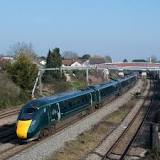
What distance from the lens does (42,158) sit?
23.4 meters

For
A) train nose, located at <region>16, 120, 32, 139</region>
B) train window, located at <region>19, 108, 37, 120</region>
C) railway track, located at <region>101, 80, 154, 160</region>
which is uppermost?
train window, located at <region>19, 108, 37, 120</region>

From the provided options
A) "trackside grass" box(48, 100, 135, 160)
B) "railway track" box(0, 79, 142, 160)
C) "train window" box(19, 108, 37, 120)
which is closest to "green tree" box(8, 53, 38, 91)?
"trackside grass" box(48, 100, 135, 160)

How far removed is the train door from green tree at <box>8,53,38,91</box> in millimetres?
31292

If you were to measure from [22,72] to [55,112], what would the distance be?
32.1 meters

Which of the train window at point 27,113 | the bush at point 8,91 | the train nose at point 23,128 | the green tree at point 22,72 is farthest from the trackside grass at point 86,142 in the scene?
the green tree at point 22,72

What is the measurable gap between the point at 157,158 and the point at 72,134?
10.8m

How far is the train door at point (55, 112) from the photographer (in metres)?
30.7

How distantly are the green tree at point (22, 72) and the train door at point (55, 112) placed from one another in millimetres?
31292

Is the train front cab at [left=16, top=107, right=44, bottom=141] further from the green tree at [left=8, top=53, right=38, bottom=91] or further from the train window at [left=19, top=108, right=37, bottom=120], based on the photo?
the green tree at [left=8, top=53, right=38, bottom=91]

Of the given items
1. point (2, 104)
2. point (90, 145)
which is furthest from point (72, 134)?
point (2, 104)

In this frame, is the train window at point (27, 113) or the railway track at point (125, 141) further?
the train window at point (27, 113)

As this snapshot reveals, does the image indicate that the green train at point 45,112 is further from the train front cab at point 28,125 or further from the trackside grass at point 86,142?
the trackside grass at point 86,142

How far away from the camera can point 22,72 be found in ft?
206

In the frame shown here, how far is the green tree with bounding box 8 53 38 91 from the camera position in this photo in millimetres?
62781
